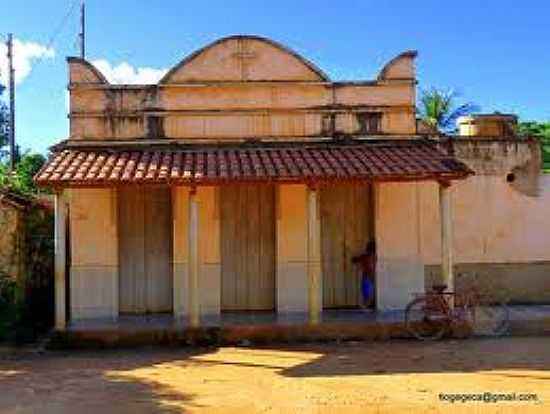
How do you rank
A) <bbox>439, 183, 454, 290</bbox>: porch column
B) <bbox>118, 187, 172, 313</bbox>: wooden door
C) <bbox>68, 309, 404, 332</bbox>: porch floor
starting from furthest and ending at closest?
1. <bbox>118, 187, 172, 313</bbox>: wooden door
2. <bbox>439, 183, 454, 290</bbox>: porch column
3. <bbox>68, 309, 404, 332</bbox>: porch floor

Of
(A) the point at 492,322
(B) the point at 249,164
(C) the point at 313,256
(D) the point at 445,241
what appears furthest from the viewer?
(A) the point at 492,322

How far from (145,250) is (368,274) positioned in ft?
14.2

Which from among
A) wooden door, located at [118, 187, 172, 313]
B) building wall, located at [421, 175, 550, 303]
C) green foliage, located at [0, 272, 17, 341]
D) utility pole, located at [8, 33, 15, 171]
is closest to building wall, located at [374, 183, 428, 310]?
building wall, located at [421, 175, 550, 303]

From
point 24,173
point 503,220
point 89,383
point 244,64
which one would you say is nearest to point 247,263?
point 244,64

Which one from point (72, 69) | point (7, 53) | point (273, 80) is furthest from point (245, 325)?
point (7, 53)

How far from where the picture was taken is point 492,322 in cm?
1506

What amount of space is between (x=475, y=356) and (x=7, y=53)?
2858cm

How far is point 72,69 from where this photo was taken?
620 inches

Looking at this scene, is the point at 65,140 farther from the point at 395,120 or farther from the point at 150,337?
the point at 395,120

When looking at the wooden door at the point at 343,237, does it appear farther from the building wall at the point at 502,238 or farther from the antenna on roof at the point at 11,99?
the antenna on roof at the point at 11,99

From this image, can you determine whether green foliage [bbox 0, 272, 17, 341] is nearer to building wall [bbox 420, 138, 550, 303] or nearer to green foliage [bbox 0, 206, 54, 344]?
green foliage [bbox 0, 206, 54, 344]

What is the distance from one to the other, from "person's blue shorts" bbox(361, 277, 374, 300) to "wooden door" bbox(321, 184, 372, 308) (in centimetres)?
43

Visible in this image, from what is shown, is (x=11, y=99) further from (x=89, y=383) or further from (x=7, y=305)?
(x=89, y=383)

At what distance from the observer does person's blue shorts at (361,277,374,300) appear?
15930 millimetres
